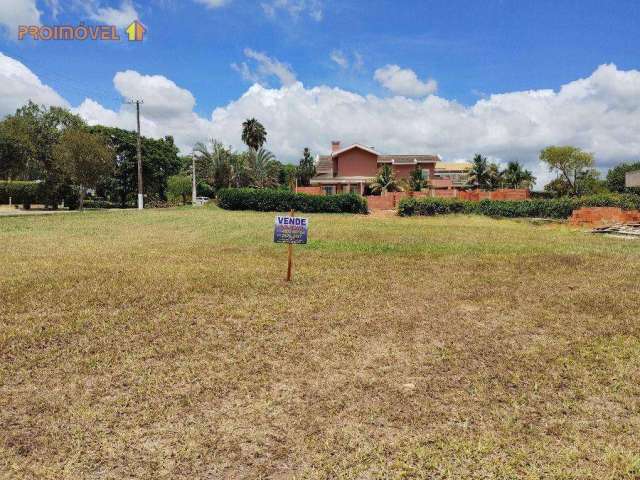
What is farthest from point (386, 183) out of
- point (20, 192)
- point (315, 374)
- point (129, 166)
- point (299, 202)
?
point (20, 192)

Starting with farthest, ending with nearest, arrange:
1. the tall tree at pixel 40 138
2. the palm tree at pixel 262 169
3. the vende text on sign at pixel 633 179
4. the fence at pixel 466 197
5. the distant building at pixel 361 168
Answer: the palm tree at pixel 262 169
the distant building at pixel 361 168
the tall tree at pixel 40 138
the fence at pixel 466 197
the vende text on sign at pixel 633 179

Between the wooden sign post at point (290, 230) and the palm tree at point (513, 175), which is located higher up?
the palm tree at point (513, 175)

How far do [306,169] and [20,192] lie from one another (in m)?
41.3

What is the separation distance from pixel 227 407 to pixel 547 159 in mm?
72645

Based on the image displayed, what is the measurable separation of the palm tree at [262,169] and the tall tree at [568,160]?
136ft

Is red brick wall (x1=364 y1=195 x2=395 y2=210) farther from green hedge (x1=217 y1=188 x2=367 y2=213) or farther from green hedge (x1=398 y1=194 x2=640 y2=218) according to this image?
green hedge (x1=398 y1=194 x2=640 y2=218)

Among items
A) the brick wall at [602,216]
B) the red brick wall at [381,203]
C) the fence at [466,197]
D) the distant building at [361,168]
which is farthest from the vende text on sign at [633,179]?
the distant building at [361,168]

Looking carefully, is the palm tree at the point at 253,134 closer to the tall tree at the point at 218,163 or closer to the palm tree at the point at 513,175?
the tall tree at the point at 218,163

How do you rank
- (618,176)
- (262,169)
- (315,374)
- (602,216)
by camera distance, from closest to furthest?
(315,374) → (602,216) → (262,169) → (618,176)

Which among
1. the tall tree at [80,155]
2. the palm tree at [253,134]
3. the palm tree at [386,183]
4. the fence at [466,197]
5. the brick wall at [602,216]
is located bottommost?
the brick wall at [602,216]

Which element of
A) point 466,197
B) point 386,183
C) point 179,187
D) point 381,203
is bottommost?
point 381,203

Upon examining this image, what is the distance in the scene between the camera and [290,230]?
9.05 metres

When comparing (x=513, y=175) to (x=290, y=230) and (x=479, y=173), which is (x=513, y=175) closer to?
(x=479, y=173)

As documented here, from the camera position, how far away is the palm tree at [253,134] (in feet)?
216
